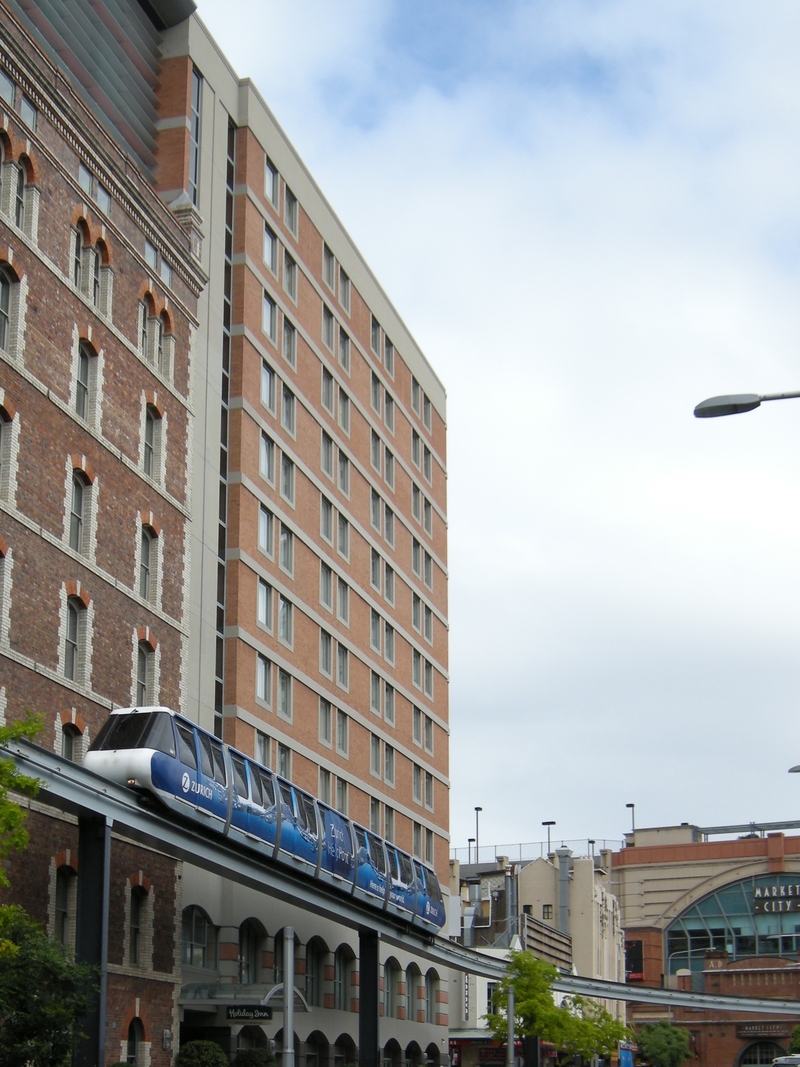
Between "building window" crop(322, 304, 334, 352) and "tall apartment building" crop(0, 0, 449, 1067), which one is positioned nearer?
"tall apartment building" crop(0, 0, 449, 1067)

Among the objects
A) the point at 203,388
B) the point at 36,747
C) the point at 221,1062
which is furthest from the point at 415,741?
→ the point at 36,747

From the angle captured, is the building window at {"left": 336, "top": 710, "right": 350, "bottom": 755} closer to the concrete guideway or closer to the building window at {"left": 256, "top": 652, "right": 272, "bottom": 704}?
the building window at {"left": 256, "top": 652, "right": 272, "bottom": 704}

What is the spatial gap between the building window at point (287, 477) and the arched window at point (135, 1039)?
21614mm

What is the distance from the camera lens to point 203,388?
1925 inches

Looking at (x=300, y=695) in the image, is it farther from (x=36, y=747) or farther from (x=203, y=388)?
(x=36, y=747)

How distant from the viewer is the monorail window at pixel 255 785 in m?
36.0

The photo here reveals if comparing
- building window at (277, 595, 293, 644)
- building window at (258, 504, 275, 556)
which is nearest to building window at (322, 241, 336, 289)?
building window at (258, 504, 275, 556)

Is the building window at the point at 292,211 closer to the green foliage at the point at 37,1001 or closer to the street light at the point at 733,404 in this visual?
the green foliage at the point at 37,1001

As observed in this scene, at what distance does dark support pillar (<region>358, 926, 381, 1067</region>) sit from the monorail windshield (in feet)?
57.0

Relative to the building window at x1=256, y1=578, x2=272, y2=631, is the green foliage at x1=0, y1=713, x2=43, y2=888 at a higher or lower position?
lower

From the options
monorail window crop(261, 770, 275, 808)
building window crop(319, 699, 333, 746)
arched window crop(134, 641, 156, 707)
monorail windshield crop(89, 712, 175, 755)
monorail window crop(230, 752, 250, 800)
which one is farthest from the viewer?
building window crop(319, 699, 333, 746)

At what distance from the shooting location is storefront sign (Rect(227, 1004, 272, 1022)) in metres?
39.0

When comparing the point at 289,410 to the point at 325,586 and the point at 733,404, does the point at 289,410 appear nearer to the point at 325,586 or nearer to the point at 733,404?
the point at 325,586

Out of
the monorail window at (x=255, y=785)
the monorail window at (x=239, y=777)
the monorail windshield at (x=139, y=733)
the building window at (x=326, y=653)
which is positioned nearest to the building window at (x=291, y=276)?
the building window at (x=326, y=653)
